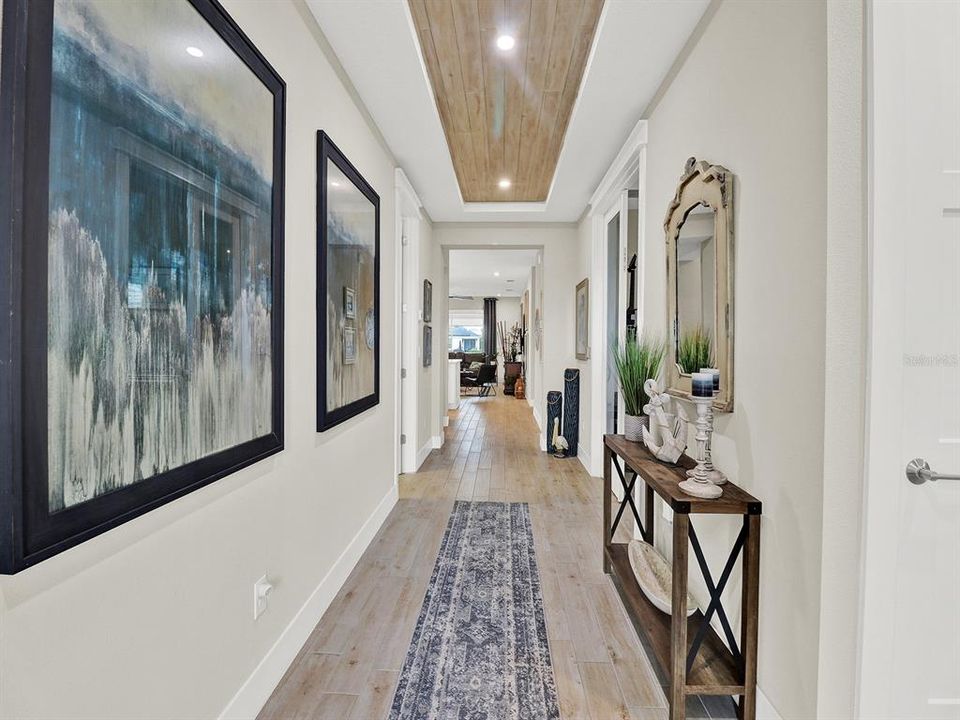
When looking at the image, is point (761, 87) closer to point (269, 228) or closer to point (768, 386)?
point (768, 386)

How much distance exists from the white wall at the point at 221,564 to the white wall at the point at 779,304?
1.58 metres

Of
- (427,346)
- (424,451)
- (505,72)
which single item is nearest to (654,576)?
(505,72)

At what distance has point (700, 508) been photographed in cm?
141

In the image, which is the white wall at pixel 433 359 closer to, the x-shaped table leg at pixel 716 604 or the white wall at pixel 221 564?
the white wall at pixel 221 564

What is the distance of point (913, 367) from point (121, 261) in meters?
1.79

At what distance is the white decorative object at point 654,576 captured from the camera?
5.73 ft

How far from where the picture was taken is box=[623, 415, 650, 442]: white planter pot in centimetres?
228

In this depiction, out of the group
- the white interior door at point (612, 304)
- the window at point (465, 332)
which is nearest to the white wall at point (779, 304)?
the white interior door at point (612, 304)

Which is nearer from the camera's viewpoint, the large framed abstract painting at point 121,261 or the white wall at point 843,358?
the large framed abstract painting at point 121,261

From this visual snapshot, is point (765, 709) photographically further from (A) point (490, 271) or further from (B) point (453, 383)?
(A) point (490, 271)

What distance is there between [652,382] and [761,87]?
109 centimetres

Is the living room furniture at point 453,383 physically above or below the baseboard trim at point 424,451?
above

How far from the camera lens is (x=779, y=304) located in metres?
1.37

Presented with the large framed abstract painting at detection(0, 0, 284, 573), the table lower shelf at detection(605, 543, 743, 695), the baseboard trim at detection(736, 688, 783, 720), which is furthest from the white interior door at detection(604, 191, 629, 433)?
the large framed abstract painting at detection(0, 0, 284, 573)
